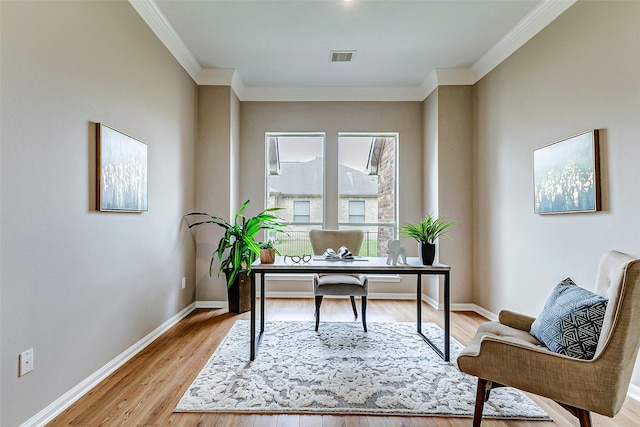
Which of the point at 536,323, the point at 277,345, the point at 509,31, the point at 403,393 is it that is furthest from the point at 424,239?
the point at 509,31

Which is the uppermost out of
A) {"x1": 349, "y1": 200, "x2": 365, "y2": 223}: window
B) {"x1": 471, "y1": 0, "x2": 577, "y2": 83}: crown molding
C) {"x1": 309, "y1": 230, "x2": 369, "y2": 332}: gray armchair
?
{"x1": 471, "y1": 0, "x2": 577, "y2": 83}: crown molding

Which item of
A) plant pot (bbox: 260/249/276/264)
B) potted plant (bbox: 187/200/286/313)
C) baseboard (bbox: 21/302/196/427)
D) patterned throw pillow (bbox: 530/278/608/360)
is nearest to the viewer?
patterned throw pillow (bbox: 530/278/608/360)

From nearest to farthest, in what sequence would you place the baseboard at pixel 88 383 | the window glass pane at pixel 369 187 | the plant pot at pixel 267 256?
the baseboard at pixel 88 383
the plant pot at pixel 267 256
the window glass pane at pixel 369 187

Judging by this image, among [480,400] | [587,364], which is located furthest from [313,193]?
[587,364]

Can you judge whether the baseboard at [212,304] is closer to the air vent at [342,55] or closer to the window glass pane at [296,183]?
the window glass pane at [296,183]

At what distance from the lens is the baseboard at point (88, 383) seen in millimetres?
1717

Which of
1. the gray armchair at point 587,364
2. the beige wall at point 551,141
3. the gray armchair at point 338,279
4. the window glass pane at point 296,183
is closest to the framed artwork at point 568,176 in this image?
the beige wall at point 551,141

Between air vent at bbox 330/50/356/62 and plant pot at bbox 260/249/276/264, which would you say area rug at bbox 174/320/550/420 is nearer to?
plant pot at bbox 260/249/276/264

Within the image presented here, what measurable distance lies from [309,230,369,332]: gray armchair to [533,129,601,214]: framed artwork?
64.7 inches

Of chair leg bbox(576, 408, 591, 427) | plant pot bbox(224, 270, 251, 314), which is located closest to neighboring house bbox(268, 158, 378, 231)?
plant pot bbox(224, 270, 251, 314)

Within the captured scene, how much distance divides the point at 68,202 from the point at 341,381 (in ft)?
6.42

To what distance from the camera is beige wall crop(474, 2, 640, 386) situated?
207cm

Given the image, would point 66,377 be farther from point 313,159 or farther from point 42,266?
point 313,159

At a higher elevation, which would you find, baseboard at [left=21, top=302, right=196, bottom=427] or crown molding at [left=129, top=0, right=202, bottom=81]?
crown molding at [left=129, top=0, right=202, bottom=81]
